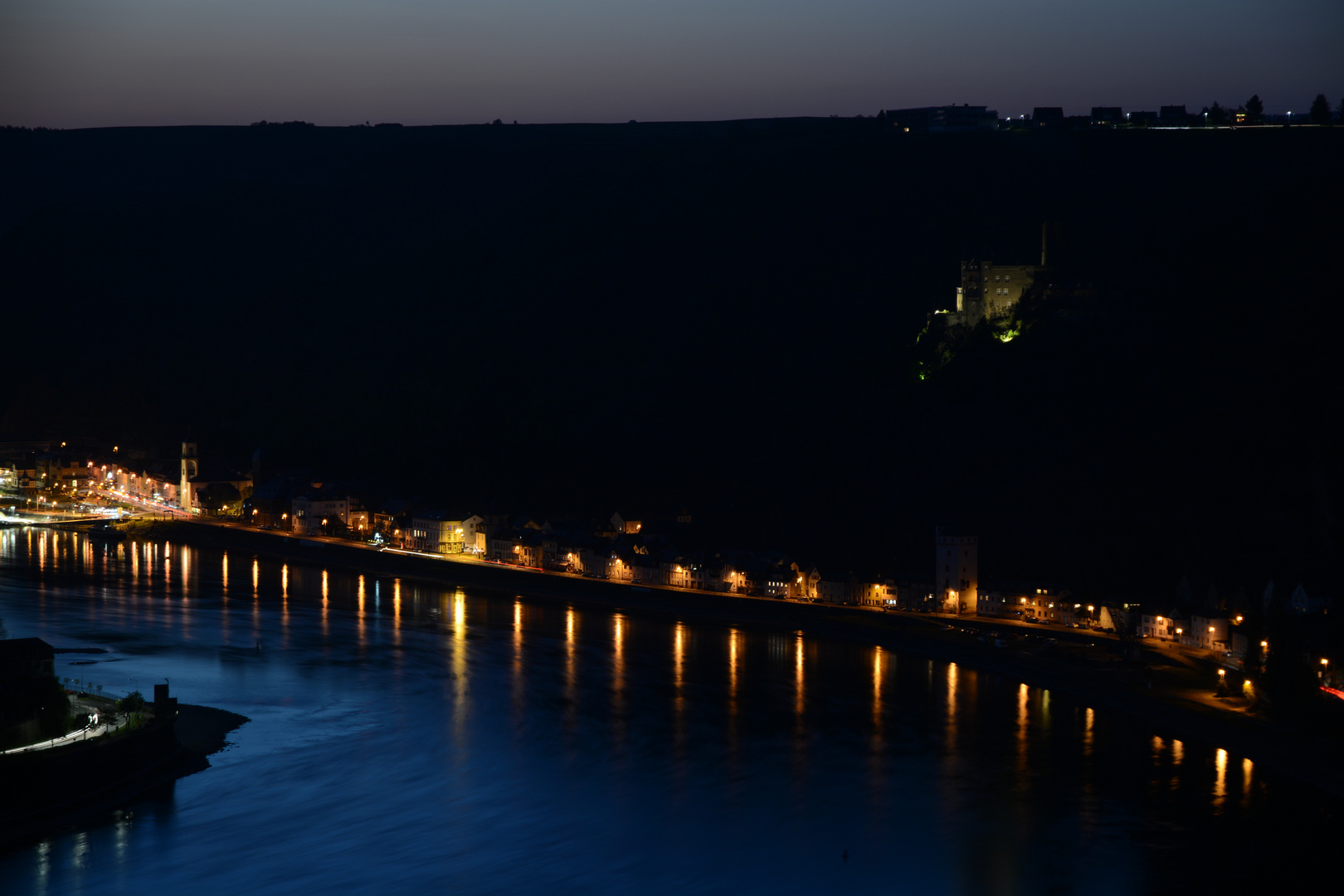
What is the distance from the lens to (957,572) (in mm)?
30266

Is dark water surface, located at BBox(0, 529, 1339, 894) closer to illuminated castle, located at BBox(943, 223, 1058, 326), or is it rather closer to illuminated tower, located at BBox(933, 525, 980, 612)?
illuminated tower, located at BBox(933, 525, 980, 612)

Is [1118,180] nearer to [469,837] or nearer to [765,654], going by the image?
[765,654]

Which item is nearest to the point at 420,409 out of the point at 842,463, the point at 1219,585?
the point at 842,463

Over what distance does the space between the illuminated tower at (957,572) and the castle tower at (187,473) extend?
33.5 m

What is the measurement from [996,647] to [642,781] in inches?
396

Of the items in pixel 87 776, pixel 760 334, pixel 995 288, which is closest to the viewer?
pixel 87 776

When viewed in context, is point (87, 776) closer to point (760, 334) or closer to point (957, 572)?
point (957, 572)

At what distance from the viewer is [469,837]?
17.1 m

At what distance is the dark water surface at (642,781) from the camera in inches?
637

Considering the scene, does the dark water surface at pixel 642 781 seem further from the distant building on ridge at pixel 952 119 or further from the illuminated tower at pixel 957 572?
the distant building on ridge at pixel 952 119

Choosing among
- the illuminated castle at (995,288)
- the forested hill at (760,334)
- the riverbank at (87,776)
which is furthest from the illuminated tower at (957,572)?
the riverbank at (87,776)

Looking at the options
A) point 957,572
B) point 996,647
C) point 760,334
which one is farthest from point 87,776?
Result: point 760,334

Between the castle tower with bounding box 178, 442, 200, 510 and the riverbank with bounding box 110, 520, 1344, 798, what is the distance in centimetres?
1239

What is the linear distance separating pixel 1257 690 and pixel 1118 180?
3179 cm
